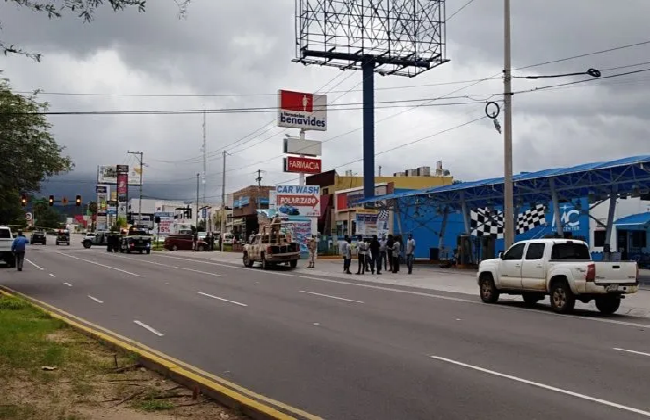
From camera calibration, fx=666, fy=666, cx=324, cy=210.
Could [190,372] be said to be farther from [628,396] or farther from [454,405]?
[628,396]

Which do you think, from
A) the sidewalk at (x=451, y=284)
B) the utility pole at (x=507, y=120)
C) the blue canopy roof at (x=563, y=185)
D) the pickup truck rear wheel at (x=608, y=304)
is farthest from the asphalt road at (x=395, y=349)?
the blue canopy roof at (x=563, y=185)

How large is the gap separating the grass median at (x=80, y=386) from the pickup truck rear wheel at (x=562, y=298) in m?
11.2

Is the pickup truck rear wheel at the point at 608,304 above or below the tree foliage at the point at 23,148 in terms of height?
below

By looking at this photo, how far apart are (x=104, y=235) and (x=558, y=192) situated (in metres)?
61.0

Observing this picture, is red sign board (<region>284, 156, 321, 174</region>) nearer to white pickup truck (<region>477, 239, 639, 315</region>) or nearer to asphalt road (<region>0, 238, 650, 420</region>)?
asphalt road (<region>0, 238, 650, 420</region>)

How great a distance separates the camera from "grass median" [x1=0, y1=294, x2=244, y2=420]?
6.73 meters

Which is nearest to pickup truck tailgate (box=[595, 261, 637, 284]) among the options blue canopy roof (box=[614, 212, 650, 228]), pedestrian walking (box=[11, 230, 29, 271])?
blue canopy roof (box=[614, 212, 650, 228])

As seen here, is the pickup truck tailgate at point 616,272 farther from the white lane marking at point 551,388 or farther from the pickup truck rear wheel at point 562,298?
the white lane marking at point 551,388

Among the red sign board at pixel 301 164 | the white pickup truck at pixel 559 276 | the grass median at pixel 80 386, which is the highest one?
the red sign board at pixel 301 164

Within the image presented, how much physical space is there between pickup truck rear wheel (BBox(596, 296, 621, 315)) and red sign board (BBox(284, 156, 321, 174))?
39.3 meters

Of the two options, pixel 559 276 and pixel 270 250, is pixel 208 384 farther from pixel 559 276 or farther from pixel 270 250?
pixel 270 250

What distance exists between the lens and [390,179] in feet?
225

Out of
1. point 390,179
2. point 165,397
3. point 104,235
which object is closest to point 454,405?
point 165,397

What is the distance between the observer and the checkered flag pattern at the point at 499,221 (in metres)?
44.8
